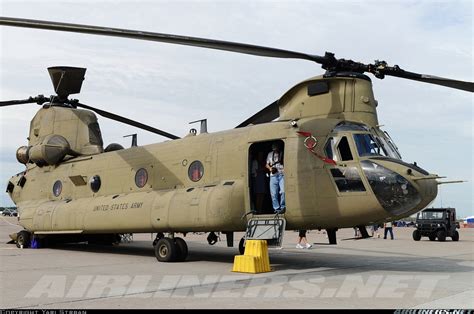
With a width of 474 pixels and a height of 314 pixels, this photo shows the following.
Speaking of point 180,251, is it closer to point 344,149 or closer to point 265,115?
point 265,115

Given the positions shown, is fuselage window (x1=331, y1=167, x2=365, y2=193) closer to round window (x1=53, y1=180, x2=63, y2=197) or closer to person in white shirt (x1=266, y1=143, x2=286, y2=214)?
person in white shirt (x1=266, y1=143, x2=286, y2=214)

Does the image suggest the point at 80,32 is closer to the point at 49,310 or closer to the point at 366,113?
the point at 49,310

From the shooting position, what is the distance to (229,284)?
9.14 metres

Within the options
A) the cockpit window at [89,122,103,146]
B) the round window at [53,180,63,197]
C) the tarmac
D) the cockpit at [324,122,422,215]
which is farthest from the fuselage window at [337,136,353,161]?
the cockpit window at [89,122,103,146]

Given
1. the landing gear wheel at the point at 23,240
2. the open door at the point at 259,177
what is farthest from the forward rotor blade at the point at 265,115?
the landing gear wheel at the point at 23,240

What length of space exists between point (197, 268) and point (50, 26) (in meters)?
6.24

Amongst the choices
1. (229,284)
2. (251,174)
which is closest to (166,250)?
(251,174)

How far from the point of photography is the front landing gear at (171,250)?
13.0 meters

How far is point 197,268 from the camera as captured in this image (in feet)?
38.8

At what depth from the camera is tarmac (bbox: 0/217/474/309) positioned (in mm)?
7336

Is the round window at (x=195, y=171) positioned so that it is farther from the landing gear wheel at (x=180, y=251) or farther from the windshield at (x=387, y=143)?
the windshield at (x=387, y=143)

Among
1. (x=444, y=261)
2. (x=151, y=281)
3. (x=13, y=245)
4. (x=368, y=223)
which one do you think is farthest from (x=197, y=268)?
(x=13, y=245)

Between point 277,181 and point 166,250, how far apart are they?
140 inches

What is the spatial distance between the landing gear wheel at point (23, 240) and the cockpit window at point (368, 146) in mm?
13032
